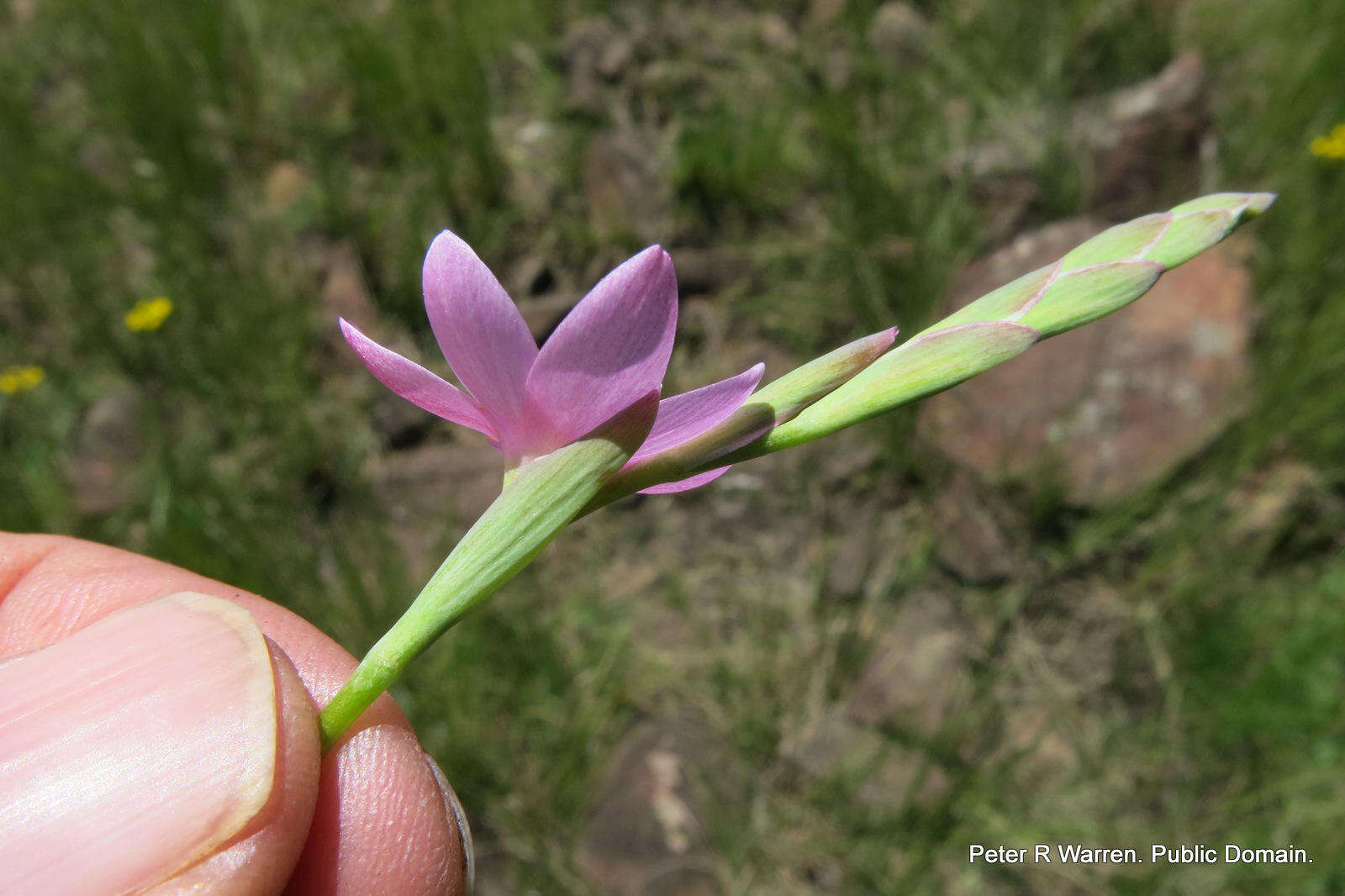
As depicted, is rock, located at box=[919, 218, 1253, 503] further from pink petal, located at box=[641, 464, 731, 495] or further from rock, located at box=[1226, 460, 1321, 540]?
pink petal, located at box=[641, 464, 731, 495]

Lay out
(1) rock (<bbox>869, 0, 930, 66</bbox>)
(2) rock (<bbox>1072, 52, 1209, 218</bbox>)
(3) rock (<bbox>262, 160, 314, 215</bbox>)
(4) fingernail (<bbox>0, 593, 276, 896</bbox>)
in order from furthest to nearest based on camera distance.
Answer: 1. (1) rock (<bbox>869, 0, 930, 66</bbox>)
2. (3) rock (<bbox>262, 160, 314, 215</bbox>)
3. (2) rock (<bbox>1072, 52, 1209, 218</bbox>)
4. (4) fingernail (<bbox>0, 593, 276, 896</bbox>)

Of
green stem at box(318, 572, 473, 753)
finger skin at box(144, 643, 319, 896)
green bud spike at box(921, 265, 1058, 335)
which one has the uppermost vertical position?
green bud spike at box(921, 265, 1058, 335)

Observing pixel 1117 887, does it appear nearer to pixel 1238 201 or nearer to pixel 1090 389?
pixel 1090 389

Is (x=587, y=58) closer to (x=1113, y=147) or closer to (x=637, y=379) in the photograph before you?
(x=1113, y=147)

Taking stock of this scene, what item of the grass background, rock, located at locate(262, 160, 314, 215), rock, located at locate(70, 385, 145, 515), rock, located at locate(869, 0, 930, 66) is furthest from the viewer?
rock, located at locate(869, 0, 930, 66)

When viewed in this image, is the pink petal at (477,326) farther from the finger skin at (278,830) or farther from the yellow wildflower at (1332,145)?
the yellow wildflower at (1332,145)

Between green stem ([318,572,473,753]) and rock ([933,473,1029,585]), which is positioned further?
rock ([933,473,1029,585])

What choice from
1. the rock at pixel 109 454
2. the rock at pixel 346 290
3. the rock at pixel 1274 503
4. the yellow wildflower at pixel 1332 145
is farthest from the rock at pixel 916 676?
the rock at pixel 109 454

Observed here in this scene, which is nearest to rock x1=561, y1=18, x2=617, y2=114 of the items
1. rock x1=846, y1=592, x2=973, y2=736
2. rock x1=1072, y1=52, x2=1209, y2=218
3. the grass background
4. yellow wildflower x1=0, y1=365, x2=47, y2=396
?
the grass background
